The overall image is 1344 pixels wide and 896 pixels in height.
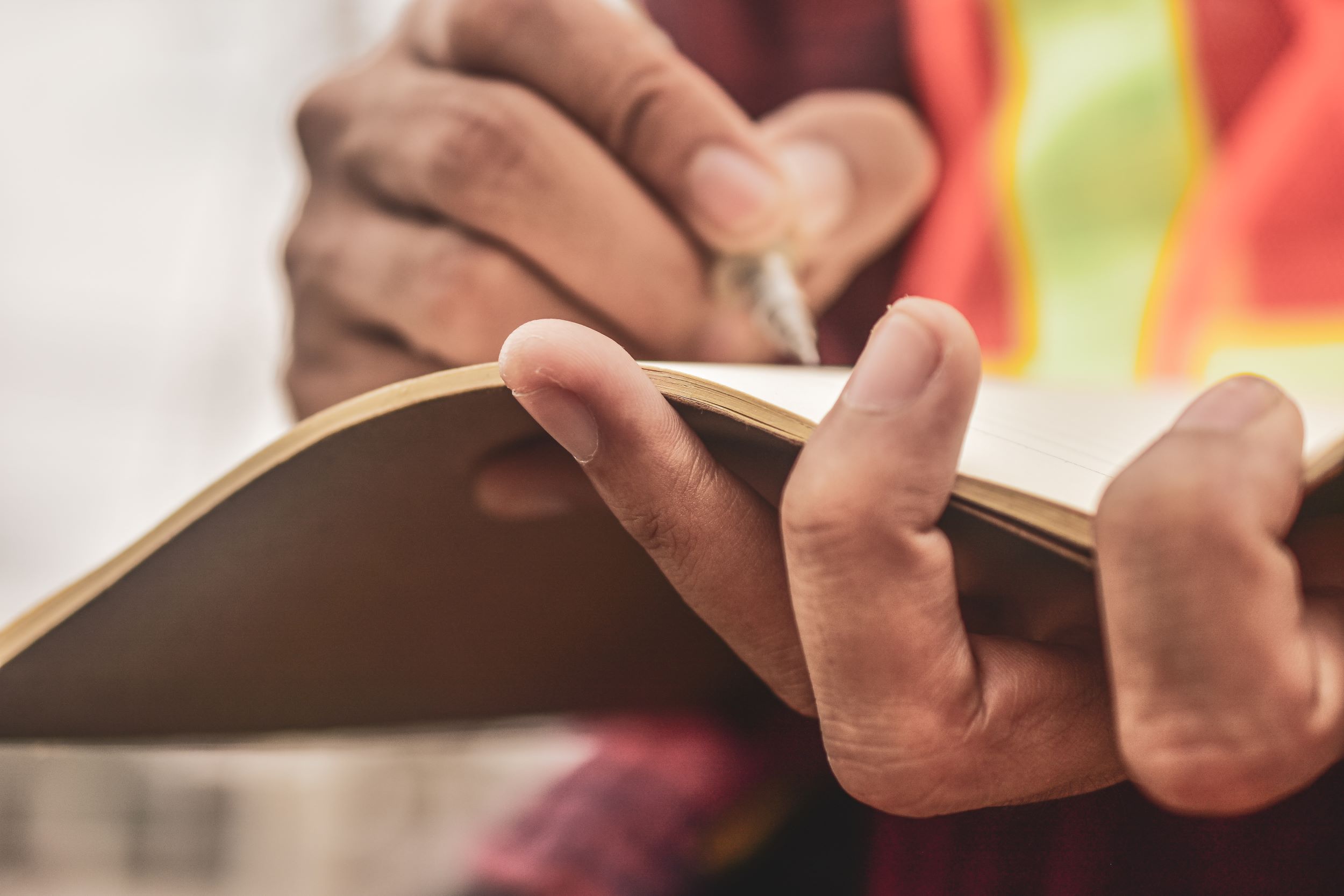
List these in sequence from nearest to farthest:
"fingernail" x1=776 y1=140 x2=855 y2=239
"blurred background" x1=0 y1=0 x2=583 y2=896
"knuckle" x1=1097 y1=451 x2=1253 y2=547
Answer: "knuckle" x1=1097 y1=451 x2=1253 y2=547, "fingernail" x1=776 y1=140 x2=855 y2=239, "blurred background" x1=0 y1=0 x2=583 y2=896

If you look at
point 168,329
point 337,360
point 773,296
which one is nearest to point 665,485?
point 773,296

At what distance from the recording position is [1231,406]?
179 millimetres

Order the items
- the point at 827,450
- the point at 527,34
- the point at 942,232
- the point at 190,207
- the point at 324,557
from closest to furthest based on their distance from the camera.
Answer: the point at 827,450, the point at 324,557, the point at 527,34, the point at 942,232, the point at 190,207

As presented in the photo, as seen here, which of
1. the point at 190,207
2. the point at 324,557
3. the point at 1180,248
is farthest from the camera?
the point at 190,207

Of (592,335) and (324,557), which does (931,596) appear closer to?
(592,335)

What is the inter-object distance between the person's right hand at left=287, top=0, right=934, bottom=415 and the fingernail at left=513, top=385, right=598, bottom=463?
0.76ft

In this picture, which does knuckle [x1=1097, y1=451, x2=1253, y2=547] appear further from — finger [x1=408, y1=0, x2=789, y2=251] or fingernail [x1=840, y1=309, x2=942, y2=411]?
finger [x1=408, y1=0, x2=789, y2=251]

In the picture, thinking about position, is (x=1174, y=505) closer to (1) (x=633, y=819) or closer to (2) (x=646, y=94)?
(2) (x=646, y=94)

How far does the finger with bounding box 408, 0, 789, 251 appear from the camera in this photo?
40 centimetres

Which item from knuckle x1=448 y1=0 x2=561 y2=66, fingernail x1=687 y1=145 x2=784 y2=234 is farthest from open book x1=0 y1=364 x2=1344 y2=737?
knuckle x1=448 y1=0 x2=561 y2=66

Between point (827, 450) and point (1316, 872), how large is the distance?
24 cm

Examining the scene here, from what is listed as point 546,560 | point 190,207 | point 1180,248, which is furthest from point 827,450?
point 190,207

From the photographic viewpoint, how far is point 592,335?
0.66ft

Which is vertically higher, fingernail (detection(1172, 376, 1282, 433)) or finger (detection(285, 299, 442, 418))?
fingernail (detection(1172, 376, 1282, 433))
